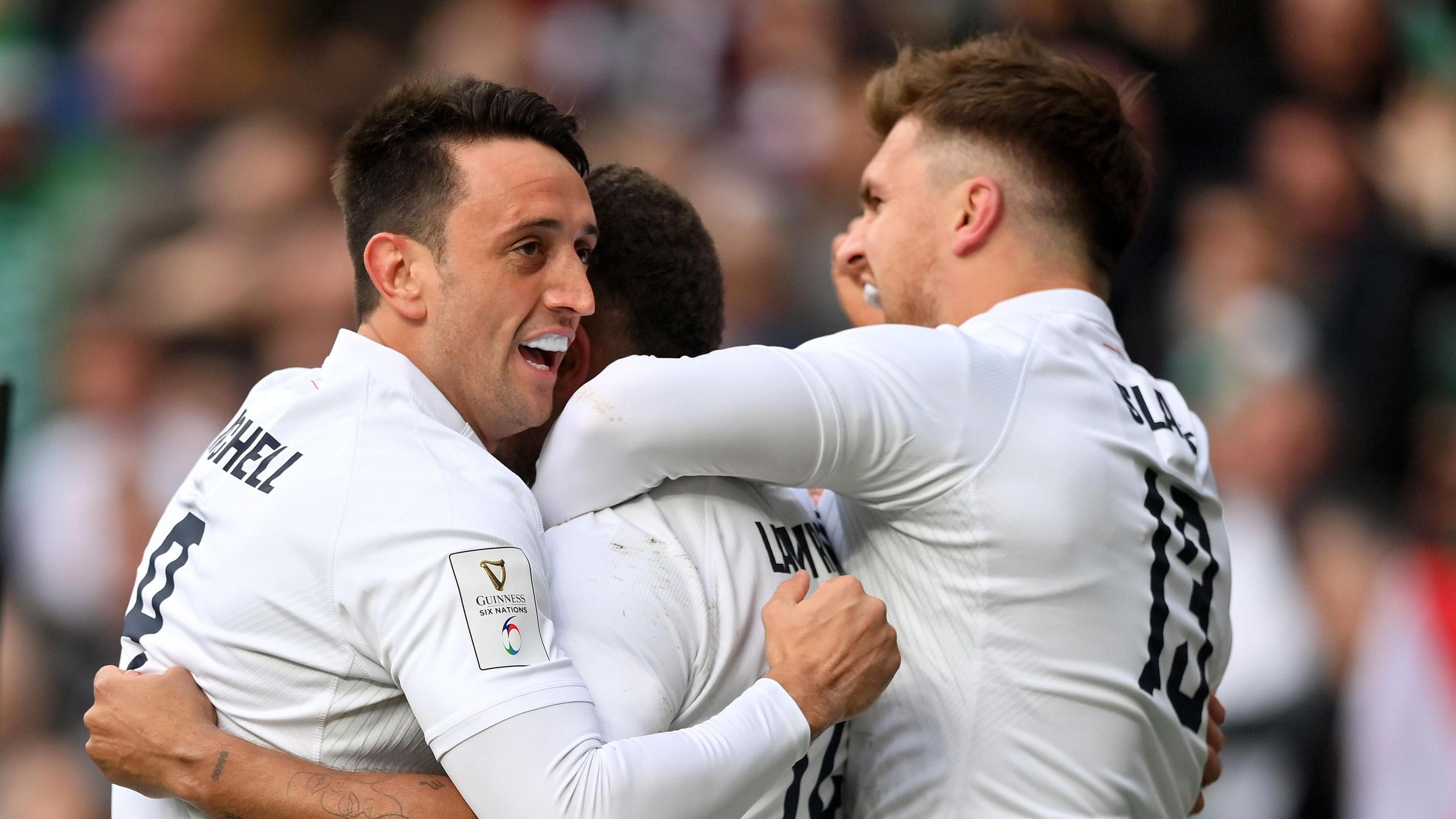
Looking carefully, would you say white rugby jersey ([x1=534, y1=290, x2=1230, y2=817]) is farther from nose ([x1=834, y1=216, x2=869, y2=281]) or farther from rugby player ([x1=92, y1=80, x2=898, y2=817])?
nose ([x1=834, y1=216, x2=869, y2=281])

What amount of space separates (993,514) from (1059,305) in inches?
21.4

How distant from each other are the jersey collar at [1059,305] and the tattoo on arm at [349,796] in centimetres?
140

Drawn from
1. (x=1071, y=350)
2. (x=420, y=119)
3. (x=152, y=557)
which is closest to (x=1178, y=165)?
(x=1071, y=350)

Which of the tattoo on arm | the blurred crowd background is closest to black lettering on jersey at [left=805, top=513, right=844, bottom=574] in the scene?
the tattoo on arm

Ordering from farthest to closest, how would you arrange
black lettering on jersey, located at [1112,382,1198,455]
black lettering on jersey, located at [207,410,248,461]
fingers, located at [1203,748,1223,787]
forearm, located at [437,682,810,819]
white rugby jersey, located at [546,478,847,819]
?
fingers, located at [1203,748,1223,787] → black lettering on jersey, located at [1112,382,1198,455] → black lettering on jersey, located at [207,410,248,461] → white rugby jersey, located at [546,478,847,819] → forearm, located at [437,682,810,819]

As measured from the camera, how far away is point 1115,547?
2.40 m

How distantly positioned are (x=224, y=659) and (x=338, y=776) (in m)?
0.27

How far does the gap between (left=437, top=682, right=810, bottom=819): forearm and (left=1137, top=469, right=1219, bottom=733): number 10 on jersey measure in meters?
0.83

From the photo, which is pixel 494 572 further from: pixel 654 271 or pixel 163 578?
pixel 654 271

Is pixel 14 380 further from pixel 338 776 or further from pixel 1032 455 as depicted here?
pixel 1032 455

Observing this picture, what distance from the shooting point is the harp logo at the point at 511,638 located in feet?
6.25

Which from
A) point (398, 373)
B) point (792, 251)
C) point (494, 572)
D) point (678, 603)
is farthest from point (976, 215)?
point (792, 251)

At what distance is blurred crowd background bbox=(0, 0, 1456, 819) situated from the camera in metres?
5.42

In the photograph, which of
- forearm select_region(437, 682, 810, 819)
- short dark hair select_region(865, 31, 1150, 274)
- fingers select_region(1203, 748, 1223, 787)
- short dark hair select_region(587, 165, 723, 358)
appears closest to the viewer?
forearm select_region(437, 682, 810, 819)
